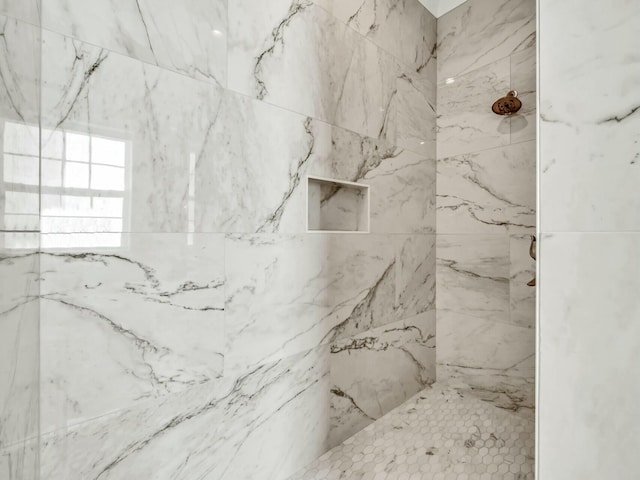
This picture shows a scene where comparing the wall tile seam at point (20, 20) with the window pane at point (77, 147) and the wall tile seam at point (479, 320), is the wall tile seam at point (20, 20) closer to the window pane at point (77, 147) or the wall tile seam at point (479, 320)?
the window pane at point (77, 147)

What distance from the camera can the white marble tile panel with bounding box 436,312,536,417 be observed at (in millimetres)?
1558

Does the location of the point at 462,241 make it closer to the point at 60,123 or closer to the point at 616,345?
the point at 616,345

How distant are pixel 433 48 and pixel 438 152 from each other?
566mm

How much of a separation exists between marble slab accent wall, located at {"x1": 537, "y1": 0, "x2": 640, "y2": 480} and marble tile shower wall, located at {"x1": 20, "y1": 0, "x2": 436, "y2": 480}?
0.73m

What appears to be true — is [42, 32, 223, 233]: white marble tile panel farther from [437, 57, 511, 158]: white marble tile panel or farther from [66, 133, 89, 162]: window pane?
[437, 57, 511, 158]: white marble tile panel

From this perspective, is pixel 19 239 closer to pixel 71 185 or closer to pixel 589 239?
pixel 71 185

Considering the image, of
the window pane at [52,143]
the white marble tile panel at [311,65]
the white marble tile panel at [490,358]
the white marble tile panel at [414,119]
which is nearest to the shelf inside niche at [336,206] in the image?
the white marble tile panel at [311,65]

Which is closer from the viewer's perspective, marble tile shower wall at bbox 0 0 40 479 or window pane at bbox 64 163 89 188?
marble tile shower wall at bbox 0 0 40 479

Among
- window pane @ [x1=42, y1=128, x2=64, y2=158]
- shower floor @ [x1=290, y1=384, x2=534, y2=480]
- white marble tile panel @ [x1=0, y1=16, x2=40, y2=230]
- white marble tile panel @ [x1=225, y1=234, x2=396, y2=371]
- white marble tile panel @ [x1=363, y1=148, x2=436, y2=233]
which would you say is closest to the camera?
white marble tile panel @ [x1=0, y1=16, x2=40, y2=230]

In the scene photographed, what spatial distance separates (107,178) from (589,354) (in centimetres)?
98

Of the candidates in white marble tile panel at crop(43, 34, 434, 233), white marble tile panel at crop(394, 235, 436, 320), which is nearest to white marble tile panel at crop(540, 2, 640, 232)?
white marble tile panel at crop(43, 34, 434, 233)

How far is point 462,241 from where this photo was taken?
1.75m

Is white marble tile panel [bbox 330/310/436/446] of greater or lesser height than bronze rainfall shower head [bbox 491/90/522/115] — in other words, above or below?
below

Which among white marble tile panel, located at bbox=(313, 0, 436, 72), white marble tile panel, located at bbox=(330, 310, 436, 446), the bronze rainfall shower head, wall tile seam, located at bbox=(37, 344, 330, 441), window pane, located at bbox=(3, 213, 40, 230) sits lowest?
white marble tile panel, located at bbox=(330, 310, 436, 446)
